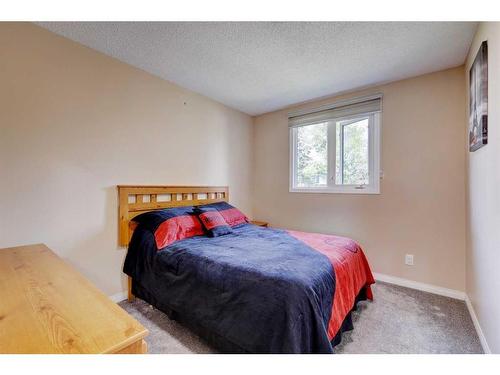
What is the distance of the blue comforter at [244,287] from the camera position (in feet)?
3.98

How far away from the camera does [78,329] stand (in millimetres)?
723

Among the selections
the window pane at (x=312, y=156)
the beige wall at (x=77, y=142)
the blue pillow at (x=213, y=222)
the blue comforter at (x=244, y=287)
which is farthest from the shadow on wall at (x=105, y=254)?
the window pane at (x=312, y=156)

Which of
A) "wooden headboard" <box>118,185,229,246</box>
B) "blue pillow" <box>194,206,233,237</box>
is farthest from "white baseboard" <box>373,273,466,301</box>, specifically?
"wooden headboard" <box>118,185,229,246</box>

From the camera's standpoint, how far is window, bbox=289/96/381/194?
2758mm

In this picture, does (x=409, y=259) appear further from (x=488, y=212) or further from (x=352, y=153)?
(x=352, y=153)

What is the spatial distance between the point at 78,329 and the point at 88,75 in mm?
2136

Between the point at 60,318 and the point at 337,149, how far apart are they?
305 cm

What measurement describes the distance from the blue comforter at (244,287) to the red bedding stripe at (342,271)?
9 cm

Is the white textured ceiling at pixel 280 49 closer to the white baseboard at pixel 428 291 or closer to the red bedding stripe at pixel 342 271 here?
the red bedding stripe at pixel 342 271

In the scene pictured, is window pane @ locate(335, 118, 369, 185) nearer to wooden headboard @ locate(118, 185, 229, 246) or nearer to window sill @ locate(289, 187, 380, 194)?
window sill @ locate(289, 187, 380, 194)

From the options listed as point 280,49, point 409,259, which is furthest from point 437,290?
point 280,49

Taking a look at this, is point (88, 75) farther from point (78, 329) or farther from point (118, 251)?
point (78, 329)

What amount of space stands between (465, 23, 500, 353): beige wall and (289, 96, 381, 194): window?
0.95 m
